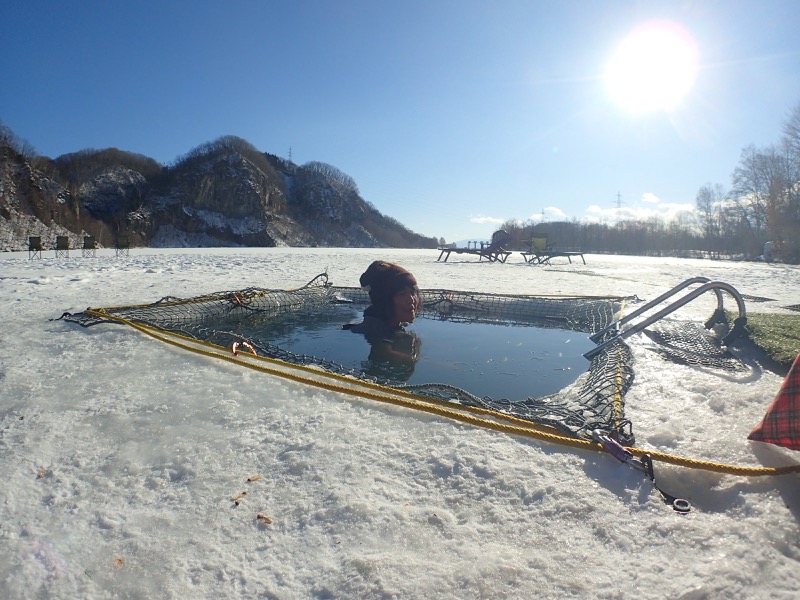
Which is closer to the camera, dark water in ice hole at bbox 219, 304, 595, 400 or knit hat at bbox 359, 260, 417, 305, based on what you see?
dark water in ice hole at bbox 219, 304, 595, 400

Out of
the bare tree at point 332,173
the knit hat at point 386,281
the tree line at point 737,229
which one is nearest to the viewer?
the knit hat at point 386,281

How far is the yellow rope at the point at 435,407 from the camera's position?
1521 millimetres

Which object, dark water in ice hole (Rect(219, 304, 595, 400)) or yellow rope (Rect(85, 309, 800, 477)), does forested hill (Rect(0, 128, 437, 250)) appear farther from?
yellow rope (Rect(85, 309, 800, 477))

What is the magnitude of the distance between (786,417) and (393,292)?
3591mm

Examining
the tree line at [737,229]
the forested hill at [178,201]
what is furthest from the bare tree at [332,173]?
the tree line at [737,229]

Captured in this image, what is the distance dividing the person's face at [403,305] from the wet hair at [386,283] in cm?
4

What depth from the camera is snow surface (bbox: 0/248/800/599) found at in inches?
43.1

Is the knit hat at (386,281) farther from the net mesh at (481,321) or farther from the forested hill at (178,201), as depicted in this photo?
the forested hill at (178,201)

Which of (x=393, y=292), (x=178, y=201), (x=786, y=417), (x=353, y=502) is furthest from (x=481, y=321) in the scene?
(x=178, y=201)

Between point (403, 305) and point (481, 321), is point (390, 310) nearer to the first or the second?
point (403, 305)

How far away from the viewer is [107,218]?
124ft

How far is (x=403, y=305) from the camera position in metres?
4.78

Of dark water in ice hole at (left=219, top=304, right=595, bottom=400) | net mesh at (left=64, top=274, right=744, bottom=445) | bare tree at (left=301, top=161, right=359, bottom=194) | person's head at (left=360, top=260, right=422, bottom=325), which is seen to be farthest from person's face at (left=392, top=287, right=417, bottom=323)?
bare tree at (left=301, top=161, right=359, bottom=194)

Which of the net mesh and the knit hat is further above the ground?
the knit hat
